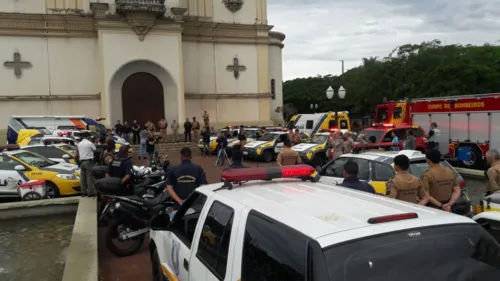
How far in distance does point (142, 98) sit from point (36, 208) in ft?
74.3

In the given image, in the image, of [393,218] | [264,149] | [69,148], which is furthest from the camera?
[264,149]

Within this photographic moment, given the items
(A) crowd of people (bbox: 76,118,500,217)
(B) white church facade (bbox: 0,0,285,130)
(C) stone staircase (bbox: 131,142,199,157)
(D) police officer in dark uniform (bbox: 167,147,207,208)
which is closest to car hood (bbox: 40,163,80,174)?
(A) crowd of people (bbox: 76,118,500,217)

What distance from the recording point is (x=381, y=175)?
798 centimetres

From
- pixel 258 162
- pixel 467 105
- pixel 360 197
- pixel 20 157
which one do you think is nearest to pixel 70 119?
pixel 258 162

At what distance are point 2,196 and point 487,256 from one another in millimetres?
11189

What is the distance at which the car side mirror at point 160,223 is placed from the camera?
14.3ft

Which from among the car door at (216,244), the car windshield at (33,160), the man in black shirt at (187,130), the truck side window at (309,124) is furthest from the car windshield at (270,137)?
the car door at (216,244)

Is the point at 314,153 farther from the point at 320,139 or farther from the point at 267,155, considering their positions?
the point at 267,155

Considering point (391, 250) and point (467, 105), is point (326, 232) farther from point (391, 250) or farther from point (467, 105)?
point (467, 105)

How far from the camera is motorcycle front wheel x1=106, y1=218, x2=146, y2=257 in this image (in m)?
6.83

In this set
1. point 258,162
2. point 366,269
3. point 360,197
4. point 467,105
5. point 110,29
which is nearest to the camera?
point 366,269

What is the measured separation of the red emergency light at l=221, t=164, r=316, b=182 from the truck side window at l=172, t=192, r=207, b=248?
0.31m

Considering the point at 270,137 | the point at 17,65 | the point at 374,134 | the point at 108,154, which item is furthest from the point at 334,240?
the point at 17,65

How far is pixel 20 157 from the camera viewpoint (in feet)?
38.0
